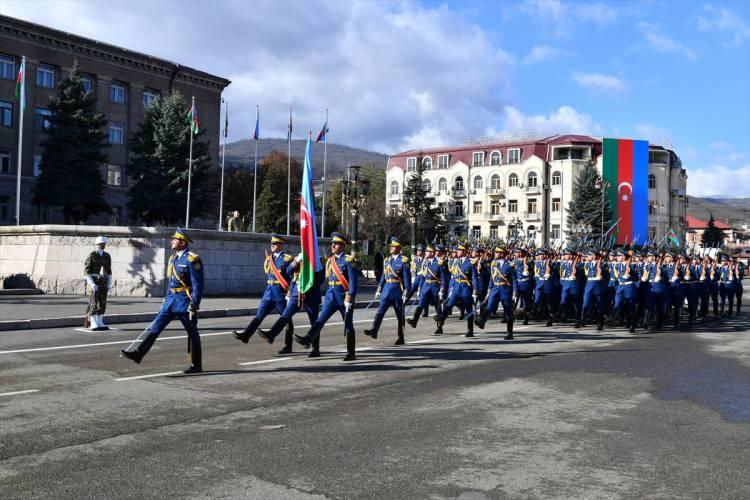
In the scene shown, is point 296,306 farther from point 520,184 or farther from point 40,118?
point 520,184

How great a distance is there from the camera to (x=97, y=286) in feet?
46.4

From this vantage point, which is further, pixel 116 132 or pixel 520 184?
pixel 520 184

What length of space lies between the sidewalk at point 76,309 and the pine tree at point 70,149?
2380 centimetres

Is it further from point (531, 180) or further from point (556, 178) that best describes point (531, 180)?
point (556, 178)

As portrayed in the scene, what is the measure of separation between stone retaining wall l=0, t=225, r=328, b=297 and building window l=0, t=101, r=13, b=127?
2647 centimetres

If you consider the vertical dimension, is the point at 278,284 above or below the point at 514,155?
below

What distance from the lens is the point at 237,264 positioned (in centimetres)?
2416

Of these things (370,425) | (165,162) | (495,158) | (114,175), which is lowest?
(370,425)

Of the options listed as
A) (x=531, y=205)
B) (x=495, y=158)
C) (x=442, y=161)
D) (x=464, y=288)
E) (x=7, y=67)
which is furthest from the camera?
(x=442, y=161)

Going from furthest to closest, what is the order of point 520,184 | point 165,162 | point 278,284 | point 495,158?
point 495,158, point 520,184, point 165,162, point 278,284

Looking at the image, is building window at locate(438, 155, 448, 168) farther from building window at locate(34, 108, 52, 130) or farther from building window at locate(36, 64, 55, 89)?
building window at locate(34, 108, 52, 130)

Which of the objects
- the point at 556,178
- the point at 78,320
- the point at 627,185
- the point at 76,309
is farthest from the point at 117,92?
the point at 627,185

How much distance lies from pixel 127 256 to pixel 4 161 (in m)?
31.4

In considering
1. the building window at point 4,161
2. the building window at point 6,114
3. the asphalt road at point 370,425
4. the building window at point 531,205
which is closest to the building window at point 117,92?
the building window at point 6,114
